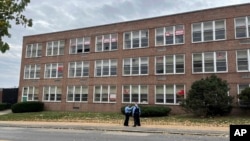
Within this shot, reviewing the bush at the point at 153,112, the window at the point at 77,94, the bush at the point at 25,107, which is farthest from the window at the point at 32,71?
the bush at the point at 153,112

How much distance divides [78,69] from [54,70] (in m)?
4.31

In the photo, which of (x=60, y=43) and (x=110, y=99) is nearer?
(x=110, y=99)

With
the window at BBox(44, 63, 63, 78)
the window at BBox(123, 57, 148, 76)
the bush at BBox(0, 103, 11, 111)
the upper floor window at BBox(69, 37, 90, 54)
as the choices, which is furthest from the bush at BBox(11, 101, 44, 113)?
the window at BBox(123, 57, 148, 76)

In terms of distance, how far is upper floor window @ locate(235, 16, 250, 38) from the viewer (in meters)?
29.9

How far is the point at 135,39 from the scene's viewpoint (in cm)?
3662

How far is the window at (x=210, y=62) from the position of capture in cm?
3080

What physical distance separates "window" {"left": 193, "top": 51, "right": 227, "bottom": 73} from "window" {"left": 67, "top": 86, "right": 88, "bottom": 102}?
A: 14.8m

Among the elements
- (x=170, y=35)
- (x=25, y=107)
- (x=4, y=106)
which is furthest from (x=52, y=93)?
(x=170, y=35)

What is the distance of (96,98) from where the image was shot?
38.7 meters

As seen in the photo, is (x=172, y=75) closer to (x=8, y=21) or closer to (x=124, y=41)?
(x=124, y=41)

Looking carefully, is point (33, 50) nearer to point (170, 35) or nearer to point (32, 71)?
point (32, 71)

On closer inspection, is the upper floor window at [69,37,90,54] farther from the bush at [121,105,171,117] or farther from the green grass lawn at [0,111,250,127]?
the bush at [121,105,171,117]

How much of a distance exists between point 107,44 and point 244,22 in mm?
16413

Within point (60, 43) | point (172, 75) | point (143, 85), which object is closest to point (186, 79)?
point (172, 75)
